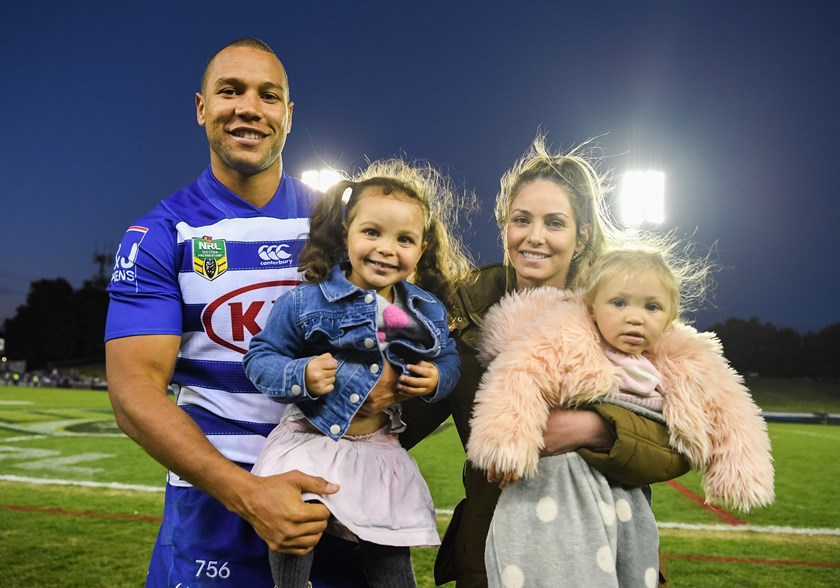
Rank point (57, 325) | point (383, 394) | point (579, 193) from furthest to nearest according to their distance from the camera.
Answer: point (57, 325) → point (579, 193) → point (383, 394)

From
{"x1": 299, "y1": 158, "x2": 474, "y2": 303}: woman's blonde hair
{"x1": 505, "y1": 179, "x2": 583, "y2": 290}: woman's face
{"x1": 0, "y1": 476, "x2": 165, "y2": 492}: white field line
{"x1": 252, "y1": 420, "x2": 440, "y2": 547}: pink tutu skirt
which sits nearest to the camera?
{"x1": 252, "y1": 420, "x2": 440, "y2": 547}: pink tutu skirt

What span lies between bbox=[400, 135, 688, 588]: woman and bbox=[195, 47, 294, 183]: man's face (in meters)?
0.81

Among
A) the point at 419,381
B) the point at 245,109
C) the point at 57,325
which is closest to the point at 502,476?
the point at 419,381

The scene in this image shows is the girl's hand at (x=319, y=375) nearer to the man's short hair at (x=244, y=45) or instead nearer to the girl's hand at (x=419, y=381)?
the girl's hand at (x=419, y=381)

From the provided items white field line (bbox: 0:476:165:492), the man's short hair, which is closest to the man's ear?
the man's short hair

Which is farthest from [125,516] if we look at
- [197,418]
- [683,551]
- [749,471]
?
[749,471]

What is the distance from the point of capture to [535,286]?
2395 millimetres

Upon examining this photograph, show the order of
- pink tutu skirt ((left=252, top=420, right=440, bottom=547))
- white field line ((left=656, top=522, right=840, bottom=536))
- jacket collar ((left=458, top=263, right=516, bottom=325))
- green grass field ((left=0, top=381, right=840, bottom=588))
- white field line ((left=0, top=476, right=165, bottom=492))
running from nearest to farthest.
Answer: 1. pink tutu skirt ((left=252, top=420, right=440, bottom=547))
2. jacket collar ((left=458, top=263, right=516, bottom=325))
3. green grass field ((left=0, top=381, right=840, bottom=588))
4. white field line ((left=656, top=522, right=840, bottom=536))
5. white field line ((left=0, top=476, right=165, bottom=492))

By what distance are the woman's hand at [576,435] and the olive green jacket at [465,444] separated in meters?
0.02

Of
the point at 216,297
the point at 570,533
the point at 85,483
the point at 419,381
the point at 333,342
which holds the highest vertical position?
the point at 216,297

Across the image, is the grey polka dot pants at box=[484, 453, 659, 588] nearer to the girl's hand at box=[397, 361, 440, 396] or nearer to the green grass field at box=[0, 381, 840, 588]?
the girl's hand at box=[397, 361, 440, 396]

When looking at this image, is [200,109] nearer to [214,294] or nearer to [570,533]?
[214,294]

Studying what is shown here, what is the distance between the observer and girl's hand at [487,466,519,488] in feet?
6.08

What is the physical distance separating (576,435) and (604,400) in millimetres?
135
